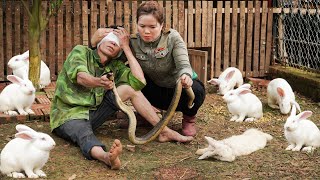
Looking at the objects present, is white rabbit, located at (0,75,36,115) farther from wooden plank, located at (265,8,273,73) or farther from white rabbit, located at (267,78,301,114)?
wooden plank, located at (265,8,273,73)

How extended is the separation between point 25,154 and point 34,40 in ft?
11.2

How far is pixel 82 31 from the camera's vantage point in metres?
8.96

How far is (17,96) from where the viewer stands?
6.36 m

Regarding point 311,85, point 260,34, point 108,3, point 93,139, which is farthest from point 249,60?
point 93,139

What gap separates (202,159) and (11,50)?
461 centimetres

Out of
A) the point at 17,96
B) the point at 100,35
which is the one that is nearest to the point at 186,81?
the point at 100,35

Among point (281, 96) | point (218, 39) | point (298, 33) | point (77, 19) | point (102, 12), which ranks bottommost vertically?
point (281, 96)

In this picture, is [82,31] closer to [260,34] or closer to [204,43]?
[204,43]

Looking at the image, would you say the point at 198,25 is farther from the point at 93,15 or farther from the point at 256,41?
the point at 93,15

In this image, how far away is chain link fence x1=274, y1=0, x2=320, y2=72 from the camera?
8.62 metres

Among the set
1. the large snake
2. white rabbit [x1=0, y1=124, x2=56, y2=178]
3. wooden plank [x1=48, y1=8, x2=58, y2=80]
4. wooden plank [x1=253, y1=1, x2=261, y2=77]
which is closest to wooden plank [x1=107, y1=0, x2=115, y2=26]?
wooden plank [x1=48, y1=8, x2=58, y2=80]

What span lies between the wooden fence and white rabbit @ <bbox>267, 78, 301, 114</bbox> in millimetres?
1181

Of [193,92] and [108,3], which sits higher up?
[108,3]

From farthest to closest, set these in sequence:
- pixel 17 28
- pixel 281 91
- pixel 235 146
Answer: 1. pixel 17 28
2. pixel 281 91
3. pixel 235 146
